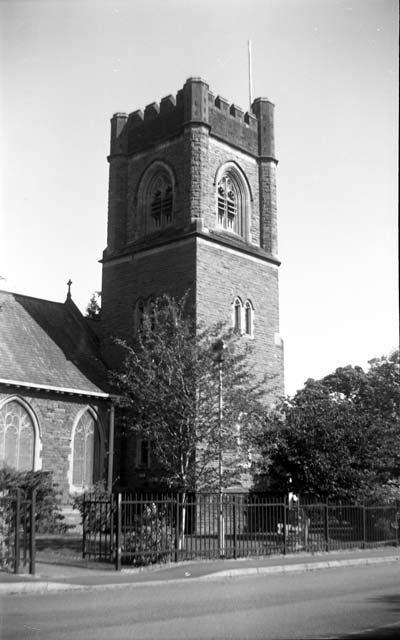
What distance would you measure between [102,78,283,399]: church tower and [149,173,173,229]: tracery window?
0.05m

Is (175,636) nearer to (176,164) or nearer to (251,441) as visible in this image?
(251,441)

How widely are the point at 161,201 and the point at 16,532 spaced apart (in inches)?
800

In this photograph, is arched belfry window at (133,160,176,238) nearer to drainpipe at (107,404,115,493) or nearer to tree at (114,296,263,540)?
drainpipe at (107,404,115,493)

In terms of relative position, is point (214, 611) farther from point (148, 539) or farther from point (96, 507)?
point (96, 507)

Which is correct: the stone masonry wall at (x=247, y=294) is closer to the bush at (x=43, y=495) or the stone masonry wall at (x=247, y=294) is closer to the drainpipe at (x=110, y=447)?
the drainpipe at (x=110, y=447)

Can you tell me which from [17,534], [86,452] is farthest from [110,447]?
[17,534]

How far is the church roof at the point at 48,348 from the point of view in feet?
85.2

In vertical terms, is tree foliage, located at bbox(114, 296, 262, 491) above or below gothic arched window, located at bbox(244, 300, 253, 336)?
below

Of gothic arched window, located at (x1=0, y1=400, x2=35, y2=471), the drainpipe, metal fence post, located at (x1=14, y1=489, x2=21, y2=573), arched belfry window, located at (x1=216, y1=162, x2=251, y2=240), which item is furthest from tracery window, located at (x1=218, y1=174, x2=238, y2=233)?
metal fence post, located at (x1=14, y1=489, x2=21, y2=573)

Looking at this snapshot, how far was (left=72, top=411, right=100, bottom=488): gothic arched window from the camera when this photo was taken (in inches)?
1056

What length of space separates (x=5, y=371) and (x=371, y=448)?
12.2 meters

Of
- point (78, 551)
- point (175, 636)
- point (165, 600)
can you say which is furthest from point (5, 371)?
point (175, 636)

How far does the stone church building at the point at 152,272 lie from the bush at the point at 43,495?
1.58 metres

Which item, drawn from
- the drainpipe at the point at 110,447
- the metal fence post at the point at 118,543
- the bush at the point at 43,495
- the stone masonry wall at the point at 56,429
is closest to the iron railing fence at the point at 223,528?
the metal fence post at the point at 118,543
